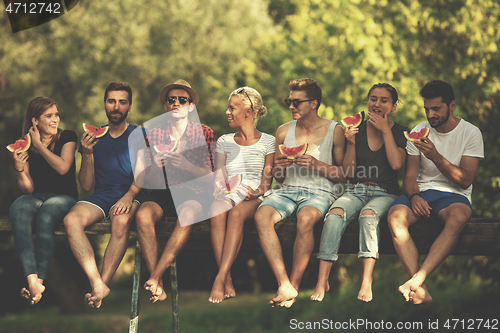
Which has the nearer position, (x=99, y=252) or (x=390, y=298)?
(x=390, y=298)

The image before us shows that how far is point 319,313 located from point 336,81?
5677 mm

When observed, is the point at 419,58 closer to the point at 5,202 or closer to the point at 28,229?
the point at 28,229

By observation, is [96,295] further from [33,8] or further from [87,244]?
→ [33,8]

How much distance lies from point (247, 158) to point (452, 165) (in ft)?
6.25

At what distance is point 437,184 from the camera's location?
4688mm

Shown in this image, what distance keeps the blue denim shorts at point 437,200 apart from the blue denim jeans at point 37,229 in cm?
317

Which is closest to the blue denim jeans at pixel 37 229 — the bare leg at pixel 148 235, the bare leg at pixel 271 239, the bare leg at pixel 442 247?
the bare leg at pixel 148 235

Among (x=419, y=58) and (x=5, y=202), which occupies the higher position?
(x=419, y=58)

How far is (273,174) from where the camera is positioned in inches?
197

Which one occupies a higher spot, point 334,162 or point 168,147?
point 168,147

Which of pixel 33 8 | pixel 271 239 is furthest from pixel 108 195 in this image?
pixel 33 8

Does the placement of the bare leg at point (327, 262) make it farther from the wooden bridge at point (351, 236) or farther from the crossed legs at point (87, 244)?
the crossed legs at point (87, 244)

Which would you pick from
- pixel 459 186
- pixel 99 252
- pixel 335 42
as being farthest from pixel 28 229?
pixel 99 252

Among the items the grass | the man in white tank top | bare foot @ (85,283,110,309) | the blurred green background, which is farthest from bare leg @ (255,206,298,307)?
the grass
